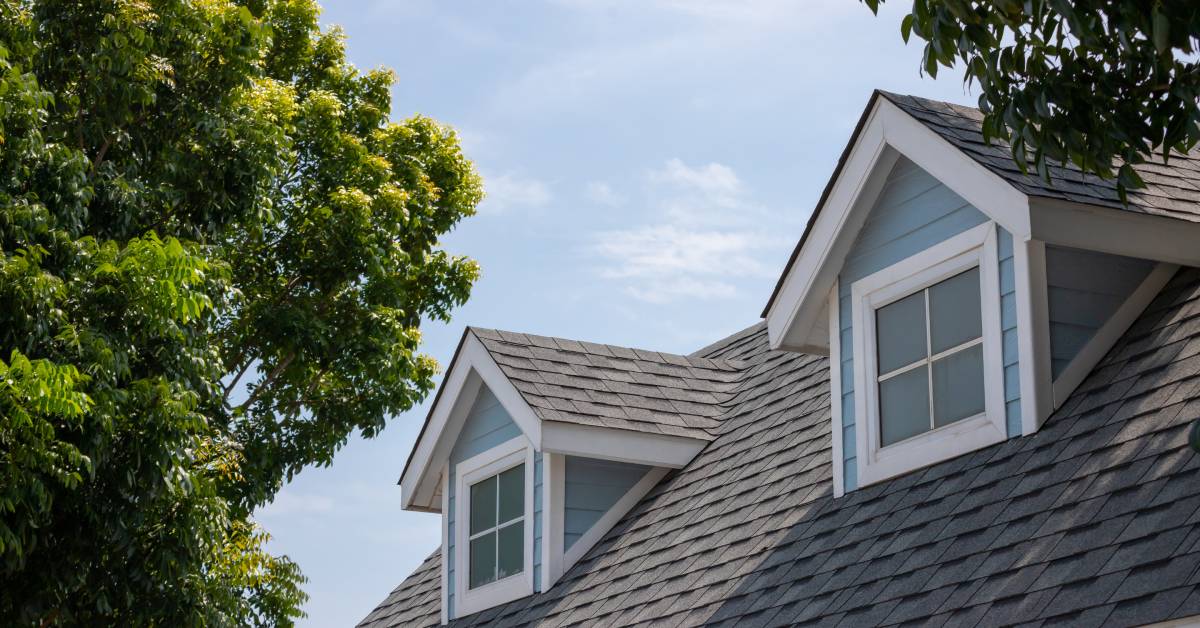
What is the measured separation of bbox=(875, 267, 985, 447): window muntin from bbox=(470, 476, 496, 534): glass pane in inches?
165

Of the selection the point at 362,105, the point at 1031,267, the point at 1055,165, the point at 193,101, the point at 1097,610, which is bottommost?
the point at 1097,610

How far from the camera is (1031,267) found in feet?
22.7

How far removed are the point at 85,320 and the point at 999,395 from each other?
21.6 feet

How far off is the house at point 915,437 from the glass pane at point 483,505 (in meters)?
0.24

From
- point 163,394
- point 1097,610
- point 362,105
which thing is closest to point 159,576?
point 163,394

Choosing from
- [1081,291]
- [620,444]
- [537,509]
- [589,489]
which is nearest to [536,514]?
[537,509]

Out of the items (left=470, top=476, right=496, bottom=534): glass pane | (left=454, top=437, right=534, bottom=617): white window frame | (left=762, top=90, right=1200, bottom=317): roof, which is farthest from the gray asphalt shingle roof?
(left=470, top=476, right=496, bottom=534): glass pane

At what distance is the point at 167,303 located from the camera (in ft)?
33.3

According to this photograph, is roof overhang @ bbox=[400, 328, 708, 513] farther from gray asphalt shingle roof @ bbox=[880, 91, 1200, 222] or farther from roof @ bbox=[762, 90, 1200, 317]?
gray asphalt shingle roof @ bbox=[880, 91, 1200, 222]

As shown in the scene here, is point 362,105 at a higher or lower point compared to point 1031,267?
higher

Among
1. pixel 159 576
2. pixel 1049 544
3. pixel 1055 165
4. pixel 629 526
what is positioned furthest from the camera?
pixel 159 576

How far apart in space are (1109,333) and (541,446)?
14.1ft

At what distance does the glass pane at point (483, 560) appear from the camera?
11.0 meters

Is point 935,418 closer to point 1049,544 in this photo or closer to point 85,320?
point 1049,544
